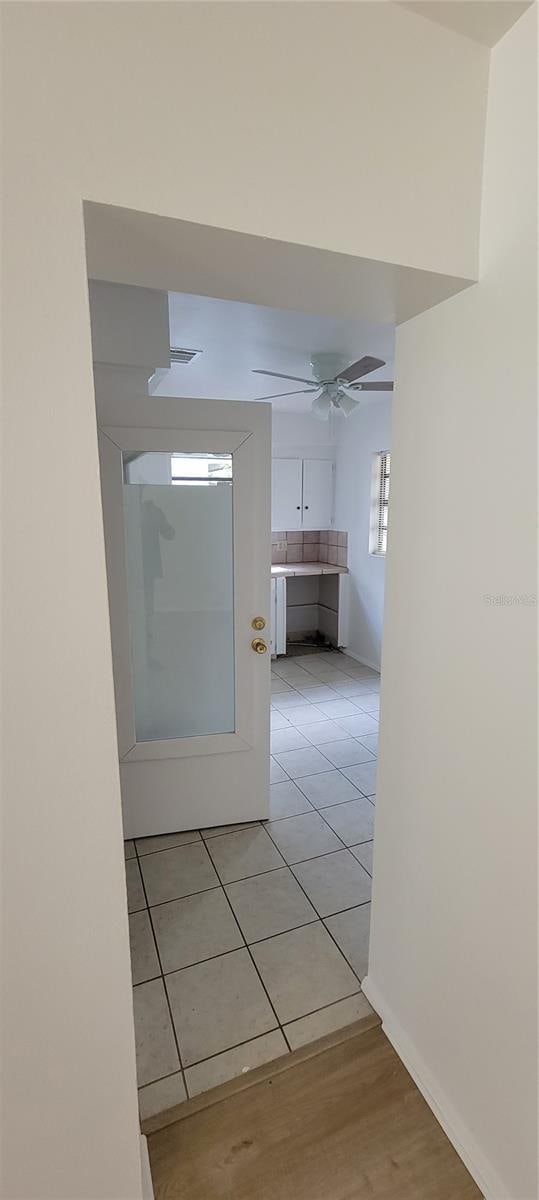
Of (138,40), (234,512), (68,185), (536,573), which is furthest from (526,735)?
(234,512)

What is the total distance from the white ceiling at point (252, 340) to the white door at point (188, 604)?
1.82 feet

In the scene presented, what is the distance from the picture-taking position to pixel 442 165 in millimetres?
1062

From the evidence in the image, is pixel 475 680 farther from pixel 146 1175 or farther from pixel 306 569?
pixel 306 569

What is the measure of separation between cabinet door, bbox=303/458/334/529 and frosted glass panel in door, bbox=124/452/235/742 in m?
3.26

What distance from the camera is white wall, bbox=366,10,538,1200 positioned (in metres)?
1.04

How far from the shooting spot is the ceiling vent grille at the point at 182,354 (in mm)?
3178

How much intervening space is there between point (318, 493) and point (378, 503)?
0.79 m

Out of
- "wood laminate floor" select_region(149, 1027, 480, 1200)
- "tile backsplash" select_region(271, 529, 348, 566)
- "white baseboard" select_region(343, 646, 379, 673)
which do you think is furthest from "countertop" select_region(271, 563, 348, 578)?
"wood laminate floor" select_region(149, 1027, 480, 1200)

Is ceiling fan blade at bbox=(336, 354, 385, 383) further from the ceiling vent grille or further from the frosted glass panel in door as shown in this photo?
the frosted glass panel in door

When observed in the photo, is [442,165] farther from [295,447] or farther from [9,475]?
[295,447]

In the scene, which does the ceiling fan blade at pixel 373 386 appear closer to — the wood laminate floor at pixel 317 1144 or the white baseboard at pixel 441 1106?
the white baseboard at pixel 441 1106

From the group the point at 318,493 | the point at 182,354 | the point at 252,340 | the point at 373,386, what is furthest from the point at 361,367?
the point at 318,493

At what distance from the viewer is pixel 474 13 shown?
968mm

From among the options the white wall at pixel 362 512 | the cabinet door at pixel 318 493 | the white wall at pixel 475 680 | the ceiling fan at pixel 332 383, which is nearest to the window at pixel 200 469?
the white wall at pixel 475 680
